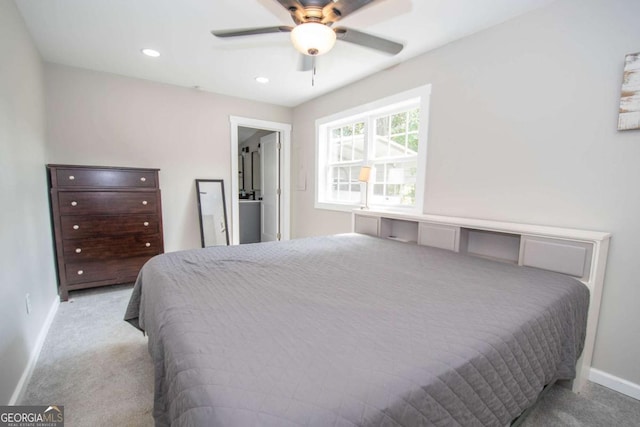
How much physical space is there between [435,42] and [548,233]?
184cm

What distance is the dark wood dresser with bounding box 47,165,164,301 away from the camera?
2.80m

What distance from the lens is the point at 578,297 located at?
1491 millimetres

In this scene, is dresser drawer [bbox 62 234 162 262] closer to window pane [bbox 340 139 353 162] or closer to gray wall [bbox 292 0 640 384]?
window pane [bbox 340 139 353 162]

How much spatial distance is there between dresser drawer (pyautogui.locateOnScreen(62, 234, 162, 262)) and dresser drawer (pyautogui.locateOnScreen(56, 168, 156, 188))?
57 centimetres

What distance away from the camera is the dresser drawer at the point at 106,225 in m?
2.83

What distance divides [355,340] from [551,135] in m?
2.04

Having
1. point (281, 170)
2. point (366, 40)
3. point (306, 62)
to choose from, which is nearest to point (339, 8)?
point (366, 40)

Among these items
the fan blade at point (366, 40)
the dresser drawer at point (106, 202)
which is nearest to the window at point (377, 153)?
the fan blade at point (366, 40)

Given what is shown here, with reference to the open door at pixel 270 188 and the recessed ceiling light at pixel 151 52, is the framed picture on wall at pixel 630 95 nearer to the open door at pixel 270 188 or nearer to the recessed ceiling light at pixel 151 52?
the recessed ceiling light at pixel 151 52

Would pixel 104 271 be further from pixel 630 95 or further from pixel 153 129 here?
pixel 630 95

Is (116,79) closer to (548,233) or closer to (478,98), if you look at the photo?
(478,98)

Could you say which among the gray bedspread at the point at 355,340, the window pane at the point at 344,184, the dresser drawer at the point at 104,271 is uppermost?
the window pane at the point at 344,184

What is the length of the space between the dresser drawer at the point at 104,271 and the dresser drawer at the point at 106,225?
12.0 inches

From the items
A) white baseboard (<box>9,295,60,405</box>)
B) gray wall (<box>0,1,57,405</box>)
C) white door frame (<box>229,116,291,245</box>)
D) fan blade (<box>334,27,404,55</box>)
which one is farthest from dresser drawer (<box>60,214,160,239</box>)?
fan blade (<box>334,27,404,55</box>)
